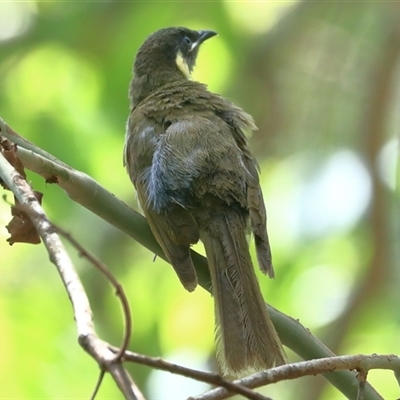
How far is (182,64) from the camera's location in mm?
5867

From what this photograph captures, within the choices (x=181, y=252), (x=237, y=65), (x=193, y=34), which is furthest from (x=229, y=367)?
(x=237, y=65)

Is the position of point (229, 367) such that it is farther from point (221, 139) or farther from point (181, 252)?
point (221, 139)

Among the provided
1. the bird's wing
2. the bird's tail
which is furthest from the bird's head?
the bird's tail

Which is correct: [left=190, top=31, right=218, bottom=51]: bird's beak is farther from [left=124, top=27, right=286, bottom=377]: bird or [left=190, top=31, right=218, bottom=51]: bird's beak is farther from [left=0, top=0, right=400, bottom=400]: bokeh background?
[left=124, top=27, right=286, bottom=377]: bird

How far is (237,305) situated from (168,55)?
2.73 m

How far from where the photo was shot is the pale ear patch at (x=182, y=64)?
5.79m

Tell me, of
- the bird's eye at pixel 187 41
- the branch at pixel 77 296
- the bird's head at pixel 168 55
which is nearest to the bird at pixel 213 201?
the bird's head at pixel 168 55

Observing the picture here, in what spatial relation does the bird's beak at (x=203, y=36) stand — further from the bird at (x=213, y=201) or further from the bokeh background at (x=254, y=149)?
the bird at (x=213, y=201)

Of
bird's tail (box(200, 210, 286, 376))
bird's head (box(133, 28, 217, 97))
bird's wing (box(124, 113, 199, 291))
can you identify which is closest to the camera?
bird's tail (box(200, 210, 286, 376))

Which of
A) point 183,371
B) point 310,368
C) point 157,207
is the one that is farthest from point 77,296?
point 157,207

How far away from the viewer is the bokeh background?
5.69 meters

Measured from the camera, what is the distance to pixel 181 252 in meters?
3.61

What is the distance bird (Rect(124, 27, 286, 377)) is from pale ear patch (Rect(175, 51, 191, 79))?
0.97 m

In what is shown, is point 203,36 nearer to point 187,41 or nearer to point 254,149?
point 187,41
